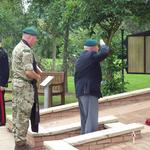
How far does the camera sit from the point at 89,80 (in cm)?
812

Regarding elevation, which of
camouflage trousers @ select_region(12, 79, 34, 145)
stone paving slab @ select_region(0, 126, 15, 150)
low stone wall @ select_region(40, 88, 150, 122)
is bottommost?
stone paving slab @ select_region(0, 126, 15, 150)

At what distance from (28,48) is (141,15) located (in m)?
5.29

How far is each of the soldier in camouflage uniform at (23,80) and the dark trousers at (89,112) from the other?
2.95 ft

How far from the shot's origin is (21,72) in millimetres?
7801

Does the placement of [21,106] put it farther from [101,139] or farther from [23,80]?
[101,139]

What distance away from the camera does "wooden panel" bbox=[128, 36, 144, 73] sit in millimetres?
12625

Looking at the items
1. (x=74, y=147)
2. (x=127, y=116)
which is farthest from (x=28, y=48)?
(x=127, y=116)

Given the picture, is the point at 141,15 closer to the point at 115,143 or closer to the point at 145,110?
the point at 145,110

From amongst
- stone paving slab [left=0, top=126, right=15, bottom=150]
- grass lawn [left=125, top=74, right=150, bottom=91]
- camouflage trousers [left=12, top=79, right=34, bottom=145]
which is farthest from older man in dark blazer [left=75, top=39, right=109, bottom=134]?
grass lawn [left=125, top=74, right=150, bottom=91]

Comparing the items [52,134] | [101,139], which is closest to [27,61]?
[52,134]

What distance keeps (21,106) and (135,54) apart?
18.3ft

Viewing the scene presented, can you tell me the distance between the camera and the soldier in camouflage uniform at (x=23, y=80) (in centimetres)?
771

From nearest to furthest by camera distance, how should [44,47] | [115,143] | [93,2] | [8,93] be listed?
[115,143]
[93,2]
[8,93]
[44,47]

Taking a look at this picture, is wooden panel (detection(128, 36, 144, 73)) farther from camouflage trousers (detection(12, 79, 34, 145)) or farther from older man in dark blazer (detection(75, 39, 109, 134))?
camouflage trousers (detection(12, 79, 34, 145))
